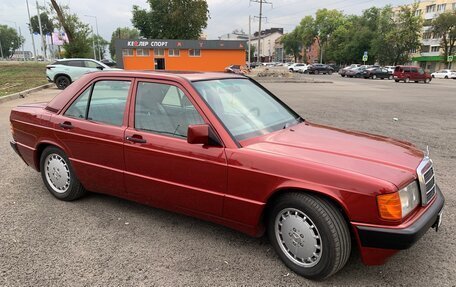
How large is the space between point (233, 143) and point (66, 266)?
1713mm

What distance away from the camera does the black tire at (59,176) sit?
14.2ft

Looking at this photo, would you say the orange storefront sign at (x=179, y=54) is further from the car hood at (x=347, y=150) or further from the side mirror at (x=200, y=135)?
the side mirror at (x=200, y=135)

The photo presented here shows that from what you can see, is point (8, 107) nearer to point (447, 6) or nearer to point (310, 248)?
point (310, 248)

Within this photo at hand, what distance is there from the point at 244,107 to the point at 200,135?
2.59 ft

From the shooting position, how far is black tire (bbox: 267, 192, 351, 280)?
8.96 ft

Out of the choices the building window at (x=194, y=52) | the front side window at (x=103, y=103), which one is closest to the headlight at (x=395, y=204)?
the front side window at (x=103, y=103)

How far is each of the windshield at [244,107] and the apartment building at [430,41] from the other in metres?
77.1

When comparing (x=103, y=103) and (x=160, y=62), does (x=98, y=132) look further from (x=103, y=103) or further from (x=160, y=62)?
(x=160, y=62)

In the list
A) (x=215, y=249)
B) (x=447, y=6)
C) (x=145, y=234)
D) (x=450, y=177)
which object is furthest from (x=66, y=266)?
(x=447, y=6)

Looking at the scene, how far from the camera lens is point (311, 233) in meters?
2.87

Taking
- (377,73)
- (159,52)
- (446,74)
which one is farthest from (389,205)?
(446,74)

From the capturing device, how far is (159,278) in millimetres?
2943

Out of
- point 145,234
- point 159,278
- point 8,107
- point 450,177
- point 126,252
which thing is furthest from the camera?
A: point 8,107

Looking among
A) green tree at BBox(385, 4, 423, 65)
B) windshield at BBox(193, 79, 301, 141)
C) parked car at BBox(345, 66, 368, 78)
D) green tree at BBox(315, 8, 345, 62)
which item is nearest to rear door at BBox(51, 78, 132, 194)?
windshield at BBox(193, 79, 301, 141)
